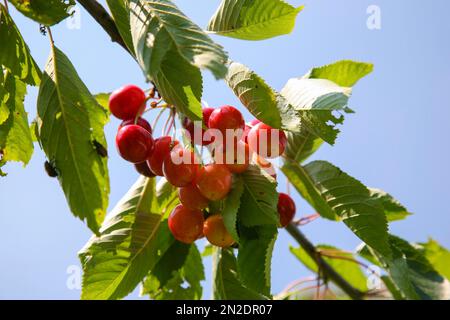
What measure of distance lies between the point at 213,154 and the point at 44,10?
0.67 m

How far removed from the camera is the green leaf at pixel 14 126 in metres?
1.88

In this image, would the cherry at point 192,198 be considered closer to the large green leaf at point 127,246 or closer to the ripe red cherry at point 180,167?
the ripe red cherry at point 180,167

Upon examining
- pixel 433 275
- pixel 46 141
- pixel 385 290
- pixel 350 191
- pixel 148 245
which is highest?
pixel 46 141

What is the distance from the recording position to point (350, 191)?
2176 millimetres

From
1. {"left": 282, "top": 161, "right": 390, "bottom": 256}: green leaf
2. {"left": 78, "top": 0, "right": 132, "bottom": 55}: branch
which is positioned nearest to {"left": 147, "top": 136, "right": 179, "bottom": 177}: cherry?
{"left": 78, "top": 0, "right": 132, "bottom": 55}: branch

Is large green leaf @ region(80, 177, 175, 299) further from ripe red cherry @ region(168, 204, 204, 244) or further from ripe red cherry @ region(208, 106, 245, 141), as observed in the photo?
ripe red cherry @ region(208, 106, 245, 141)

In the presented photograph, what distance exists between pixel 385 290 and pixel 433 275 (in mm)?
498

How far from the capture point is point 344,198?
220 cm

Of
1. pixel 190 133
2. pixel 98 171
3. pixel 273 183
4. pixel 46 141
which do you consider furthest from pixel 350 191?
pixel 46 141

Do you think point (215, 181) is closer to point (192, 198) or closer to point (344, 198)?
point (192, 198)

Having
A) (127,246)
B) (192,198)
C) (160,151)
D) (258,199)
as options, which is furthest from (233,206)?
(127,246)

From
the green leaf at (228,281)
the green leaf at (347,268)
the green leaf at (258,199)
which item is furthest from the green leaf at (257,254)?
the green leaf at (347,268)
